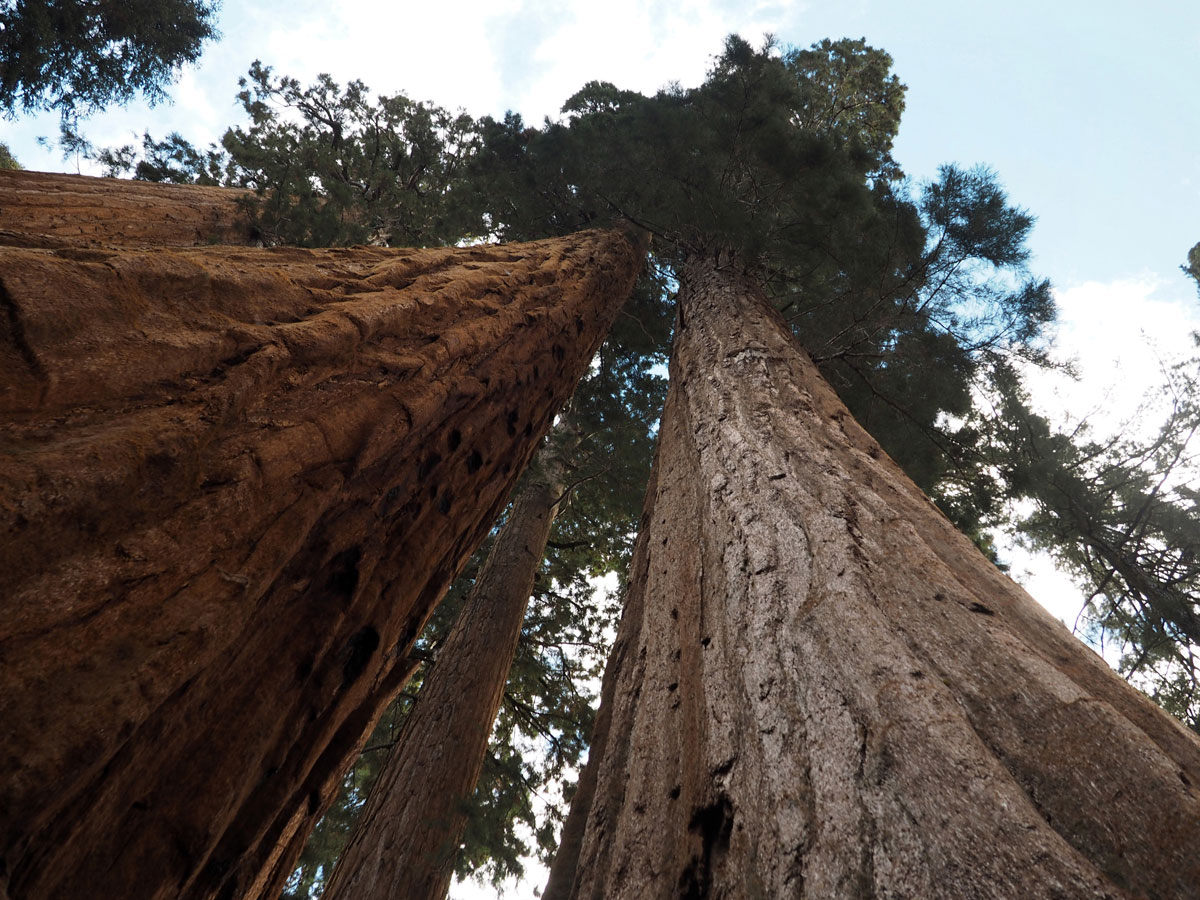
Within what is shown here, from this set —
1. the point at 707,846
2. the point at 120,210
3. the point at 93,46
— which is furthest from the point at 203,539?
the point at 93,46

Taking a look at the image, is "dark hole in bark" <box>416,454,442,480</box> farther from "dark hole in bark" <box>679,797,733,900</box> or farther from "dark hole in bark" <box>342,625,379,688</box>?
"dark hole in bark" <box>679,797,733,900</box>

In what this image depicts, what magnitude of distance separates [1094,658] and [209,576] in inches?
75.8

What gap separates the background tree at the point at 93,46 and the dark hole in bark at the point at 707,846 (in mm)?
10404

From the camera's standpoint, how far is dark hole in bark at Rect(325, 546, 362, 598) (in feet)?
6.19

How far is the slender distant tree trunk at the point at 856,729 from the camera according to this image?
808mm

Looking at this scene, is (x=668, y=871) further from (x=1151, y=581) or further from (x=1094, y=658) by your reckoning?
(x=1151, y=581)

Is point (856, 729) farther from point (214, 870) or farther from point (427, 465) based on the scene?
point (427, 465)

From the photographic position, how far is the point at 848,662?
1165 mm

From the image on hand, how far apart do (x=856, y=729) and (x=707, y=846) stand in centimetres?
36

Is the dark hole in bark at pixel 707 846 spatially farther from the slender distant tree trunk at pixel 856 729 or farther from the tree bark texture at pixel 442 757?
the tree bark texture at pixel 442 757

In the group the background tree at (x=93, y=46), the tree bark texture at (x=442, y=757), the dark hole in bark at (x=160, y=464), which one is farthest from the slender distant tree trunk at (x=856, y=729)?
the background tree at (x=93, y=46)

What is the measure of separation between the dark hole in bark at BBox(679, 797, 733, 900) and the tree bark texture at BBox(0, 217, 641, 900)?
1.03 m

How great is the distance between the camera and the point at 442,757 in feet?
15.7

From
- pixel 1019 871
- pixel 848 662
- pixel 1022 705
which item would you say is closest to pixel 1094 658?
pixel 1022 705
